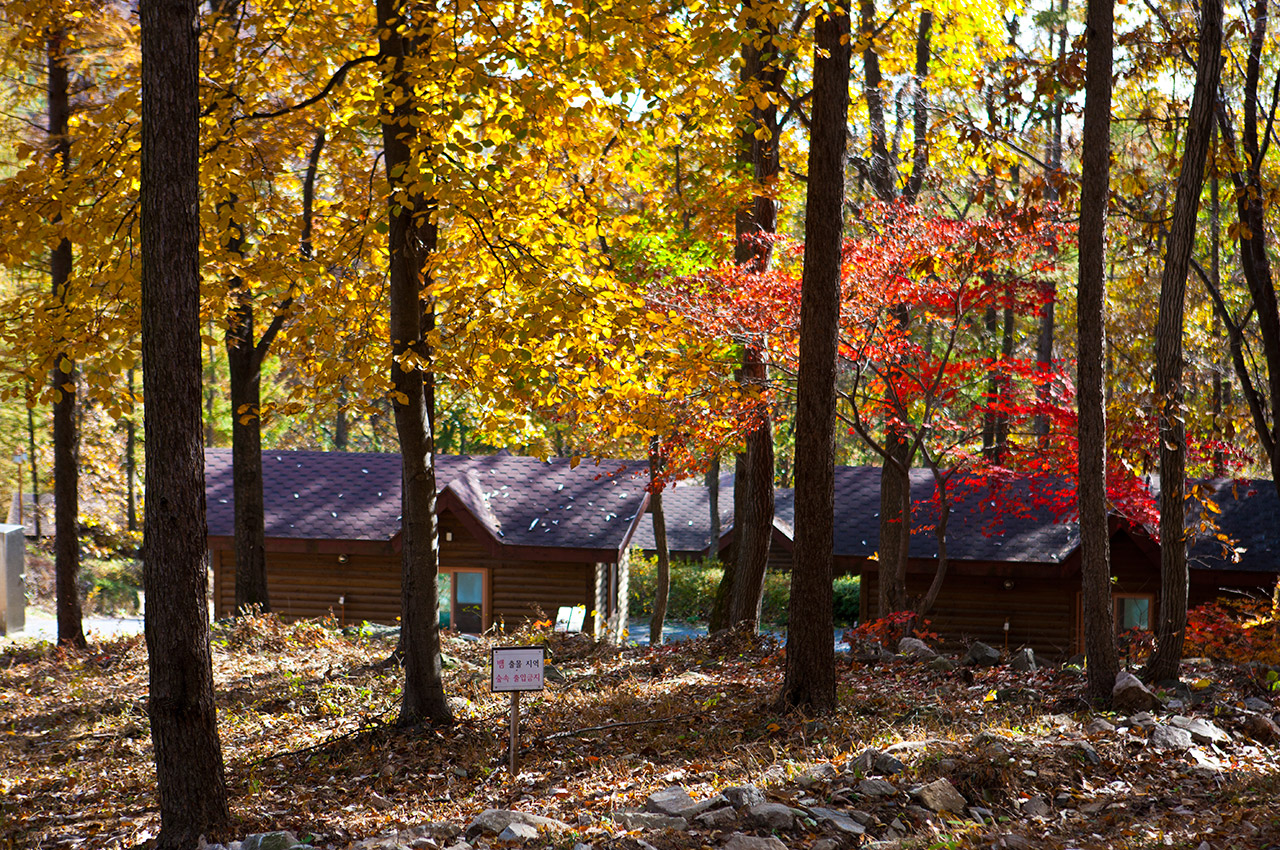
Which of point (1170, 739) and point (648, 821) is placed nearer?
point (648, 821)

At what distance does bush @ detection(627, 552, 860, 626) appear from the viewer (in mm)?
26891

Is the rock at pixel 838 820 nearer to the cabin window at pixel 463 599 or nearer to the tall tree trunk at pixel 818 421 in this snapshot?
the tall tree trunk at pixel 818 421

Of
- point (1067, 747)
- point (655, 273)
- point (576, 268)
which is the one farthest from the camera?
point (655, 273)

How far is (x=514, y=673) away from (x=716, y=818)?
1982 millimetres

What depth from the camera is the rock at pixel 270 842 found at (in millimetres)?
5154

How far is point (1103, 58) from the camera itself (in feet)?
26.9

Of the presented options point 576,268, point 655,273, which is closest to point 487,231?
point 576,268

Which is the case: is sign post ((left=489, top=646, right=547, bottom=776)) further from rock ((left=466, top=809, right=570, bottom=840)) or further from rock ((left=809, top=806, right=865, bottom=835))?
rock ((left=809, top=806, right=865, bottom=835))

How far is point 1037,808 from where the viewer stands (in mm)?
5684

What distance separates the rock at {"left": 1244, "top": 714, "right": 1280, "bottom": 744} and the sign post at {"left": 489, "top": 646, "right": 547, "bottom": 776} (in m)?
5.27

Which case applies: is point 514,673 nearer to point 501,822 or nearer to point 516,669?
point 516,669

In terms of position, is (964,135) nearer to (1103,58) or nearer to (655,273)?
(1103,58)

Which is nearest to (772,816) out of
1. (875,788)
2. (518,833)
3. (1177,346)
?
(875,788)

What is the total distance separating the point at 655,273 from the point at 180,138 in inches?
402
